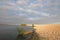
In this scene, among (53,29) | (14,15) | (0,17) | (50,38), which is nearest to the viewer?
(50,38)

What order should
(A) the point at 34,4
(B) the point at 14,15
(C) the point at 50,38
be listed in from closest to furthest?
(C) the point at 50,38 → (A) the point at 34,4 → (B) the point at 14,15

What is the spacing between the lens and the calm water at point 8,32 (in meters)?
4.34

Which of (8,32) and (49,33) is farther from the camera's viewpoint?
(8,32)

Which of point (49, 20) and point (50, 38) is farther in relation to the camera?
point (49, 20)

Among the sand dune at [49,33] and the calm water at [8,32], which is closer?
the sand dune at [49,33]

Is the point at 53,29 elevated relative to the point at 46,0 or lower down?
lower down

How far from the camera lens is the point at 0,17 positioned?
447cm

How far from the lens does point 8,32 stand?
474cm

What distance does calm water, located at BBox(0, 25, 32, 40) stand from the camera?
14.3 ft

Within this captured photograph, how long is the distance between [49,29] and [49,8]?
575 mm

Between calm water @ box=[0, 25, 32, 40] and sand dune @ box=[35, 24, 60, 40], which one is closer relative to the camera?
sand dune @ box=[35, 24, 60, 40]

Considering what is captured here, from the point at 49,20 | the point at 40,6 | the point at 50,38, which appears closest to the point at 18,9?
the point at 40,6

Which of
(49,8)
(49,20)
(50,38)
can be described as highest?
(49,8)

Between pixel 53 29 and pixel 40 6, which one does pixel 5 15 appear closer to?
pixel 40 6
